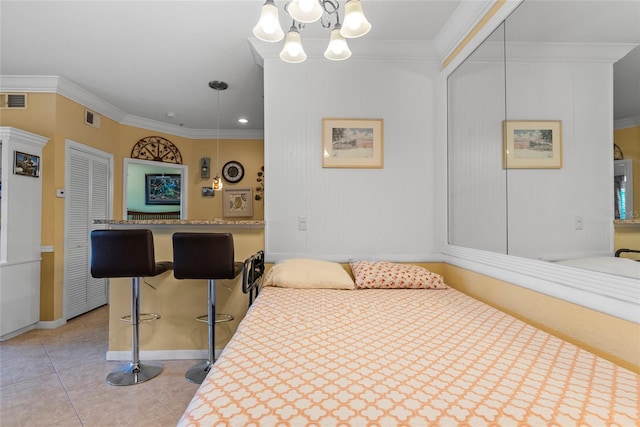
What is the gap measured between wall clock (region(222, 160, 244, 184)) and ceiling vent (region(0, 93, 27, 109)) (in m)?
2.51

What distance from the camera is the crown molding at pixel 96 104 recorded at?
129 inches

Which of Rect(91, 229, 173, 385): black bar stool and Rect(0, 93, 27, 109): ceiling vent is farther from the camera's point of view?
Rect(0, 93, 27, 109): ceiling vent

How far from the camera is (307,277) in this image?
210 cm

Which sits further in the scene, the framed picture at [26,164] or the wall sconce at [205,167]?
the wall sconce at [205,167]

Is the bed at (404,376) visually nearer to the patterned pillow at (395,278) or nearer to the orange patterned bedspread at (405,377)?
the orange patterned bedspread at (405,377)

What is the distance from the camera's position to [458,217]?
2.34 m

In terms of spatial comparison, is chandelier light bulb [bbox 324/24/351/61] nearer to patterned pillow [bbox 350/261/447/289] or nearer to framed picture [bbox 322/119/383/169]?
framed picture [bbox 322/119/383/169]

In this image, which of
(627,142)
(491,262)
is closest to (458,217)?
(491,262)

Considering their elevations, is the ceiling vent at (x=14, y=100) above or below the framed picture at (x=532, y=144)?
above

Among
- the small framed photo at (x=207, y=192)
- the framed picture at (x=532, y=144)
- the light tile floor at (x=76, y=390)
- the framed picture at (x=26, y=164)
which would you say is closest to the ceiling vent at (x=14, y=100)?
the framed picture at (x=26, y=164)

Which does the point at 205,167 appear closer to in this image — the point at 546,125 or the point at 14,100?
the point at 14,100

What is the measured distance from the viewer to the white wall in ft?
8.32

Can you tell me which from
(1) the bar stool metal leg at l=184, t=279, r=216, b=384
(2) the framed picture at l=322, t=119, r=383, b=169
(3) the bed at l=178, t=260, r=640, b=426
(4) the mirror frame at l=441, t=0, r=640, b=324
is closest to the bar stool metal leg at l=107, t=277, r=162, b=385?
(1) the bar stool metal leg at l=184, t=279, r=216, b=384

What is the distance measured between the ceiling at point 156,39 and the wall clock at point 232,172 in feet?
5.07
